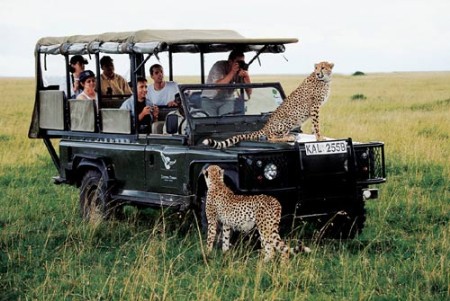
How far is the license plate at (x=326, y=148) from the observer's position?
7.46m

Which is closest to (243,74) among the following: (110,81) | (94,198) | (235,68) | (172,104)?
(235,68)

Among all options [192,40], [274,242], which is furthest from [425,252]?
[192,40]

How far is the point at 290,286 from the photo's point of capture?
20.8ft

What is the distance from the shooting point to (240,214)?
7270 mm

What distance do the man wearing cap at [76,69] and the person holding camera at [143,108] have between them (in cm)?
117

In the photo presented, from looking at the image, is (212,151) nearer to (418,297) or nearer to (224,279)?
(224,279)

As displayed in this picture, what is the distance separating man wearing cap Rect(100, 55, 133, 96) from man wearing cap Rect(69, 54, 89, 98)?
0.86 ft

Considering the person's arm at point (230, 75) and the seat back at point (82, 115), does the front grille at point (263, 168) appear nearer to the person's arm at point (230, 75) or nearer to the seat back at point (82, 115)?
the person's arm at point (230, 75)

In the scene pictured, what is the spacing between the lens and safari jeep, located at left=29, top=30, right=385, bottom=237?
7496 mm

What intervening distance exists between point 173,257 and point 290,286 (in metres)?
1.41

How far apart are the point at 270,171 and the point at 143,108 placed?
2.09 metres

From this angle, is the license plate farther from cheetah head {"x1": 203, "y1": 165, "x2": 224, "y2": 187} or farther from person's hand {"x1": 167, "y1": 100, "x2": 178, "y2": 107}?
person's hand {"x1": 167, "y1": 100, "x2": 178, "y2": 107}

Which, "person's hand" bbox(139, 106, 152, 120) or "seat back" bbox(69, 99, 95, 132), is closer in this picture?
"person's hand" bbox(139, 106, 152, 120)

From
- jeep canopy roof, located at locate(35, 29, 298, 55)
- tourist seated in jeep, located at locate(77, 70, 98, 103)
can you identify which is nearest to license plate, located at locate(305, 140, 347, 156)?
jeep canopy roof, located at locate(35, 29, 298, 55)
